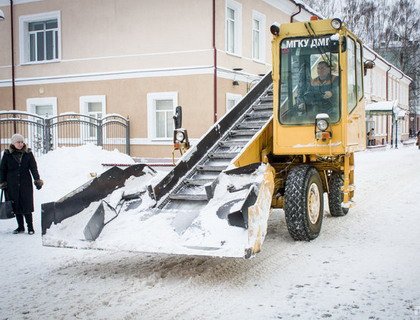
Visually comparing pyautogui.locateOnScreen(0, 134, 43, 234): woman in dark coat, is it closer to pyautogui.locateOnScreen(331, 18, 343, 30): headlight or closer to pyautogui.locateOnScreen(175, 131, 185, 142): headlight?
pyautogui.locateOnScreen(175, 131, 185, 142): headlight

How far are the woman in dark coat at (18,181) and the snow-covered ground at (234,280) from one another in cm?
37

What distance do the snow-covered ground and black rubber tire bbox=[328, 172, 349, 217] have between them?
2.28ft

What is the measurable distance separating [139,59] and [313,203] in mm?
12320

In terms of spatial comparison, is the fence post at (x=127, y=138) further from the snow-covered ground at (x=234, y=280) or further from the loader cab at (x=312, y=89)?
the loader cab at (x=312, y=89)

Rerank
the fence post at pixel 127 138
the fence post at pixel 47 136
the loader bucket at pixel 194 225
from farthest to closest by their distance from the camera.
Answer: the fence post at pixel 127 138
the fence post at pixel 47 136
the loader bucket at pixel 194 225

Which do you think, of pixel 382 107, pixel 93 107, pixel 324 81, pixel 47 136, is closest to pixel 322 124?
pixel 324 81

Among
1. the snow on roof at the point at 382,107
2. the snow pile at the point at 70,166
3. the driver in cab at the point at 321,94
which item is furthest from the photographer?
the snow on roof at the point at 382,107

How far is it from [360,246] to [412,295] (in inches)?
75.8

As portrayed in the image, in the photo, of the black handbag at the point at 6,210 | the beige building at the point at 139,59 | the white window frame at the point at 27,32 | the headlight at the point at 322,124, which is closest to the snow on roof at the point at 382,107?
the beige building at the point at 139,59

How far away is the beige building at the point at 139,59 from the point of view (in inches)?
681

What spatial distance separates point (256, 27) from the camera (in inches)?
792

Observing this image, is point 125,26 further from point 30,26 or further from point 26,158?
point 26,158

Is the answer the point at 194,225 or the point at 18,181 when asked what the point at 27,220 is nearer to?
the point at 18,181

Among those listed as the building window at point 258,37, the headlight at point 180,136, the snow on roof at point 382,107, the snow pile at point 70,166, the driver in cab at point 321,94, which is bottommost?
the snow pile at point 70,166
